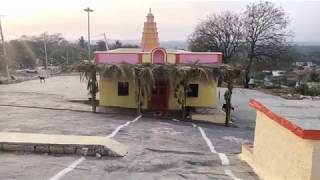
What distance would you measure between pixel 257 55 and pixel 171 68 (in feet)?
115

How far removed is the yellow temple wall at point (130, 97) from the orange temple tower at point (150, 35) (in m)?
5.20

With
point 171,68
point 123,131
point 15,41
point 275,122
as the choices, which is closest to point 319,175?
point 275,122

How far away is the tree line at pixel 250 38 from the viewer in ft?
172

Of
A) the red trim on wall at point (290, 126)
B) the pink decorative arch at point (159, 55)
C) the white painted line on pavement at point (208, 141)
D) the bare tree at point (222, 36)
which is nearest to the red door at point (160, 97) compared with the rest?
the pink decorative arch at point (159, 55)

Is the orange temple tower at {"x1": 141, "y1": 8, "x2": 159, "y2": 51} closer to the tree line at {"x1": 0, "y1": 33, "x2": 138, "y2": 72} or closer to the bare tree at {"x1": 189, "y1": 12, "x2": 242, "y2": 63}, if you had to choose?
the bare tree at {"x1": 189, "y1": 12, "x2": 242, "y2": 63}

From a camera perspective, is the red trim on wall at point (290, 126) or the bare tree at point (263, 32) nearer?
the red trim on wall at point (290, 126)

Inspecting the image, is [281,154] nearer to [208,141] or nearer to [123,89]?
[208,141]

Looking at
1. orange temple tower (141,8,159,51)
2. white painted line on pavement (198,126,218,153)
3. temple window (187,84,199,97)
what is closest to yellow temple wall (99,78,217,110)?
temple window (187,84,199,97)

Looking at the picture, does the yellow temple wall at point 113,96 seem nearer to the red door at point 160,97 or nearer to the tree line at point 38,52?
the red door at point 160,97

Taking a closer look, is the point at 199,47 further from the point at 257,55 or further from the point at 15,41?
the point at 15,41

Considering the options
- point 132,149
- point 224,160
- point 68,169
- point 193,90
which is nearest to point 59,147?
point 68,169

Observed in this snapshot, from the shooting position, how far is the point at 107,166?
28.3ft

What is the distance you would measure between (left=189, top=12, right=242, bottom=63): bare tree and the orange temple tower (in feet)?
90.2

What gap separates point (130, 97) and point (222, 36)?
34.6 meters
